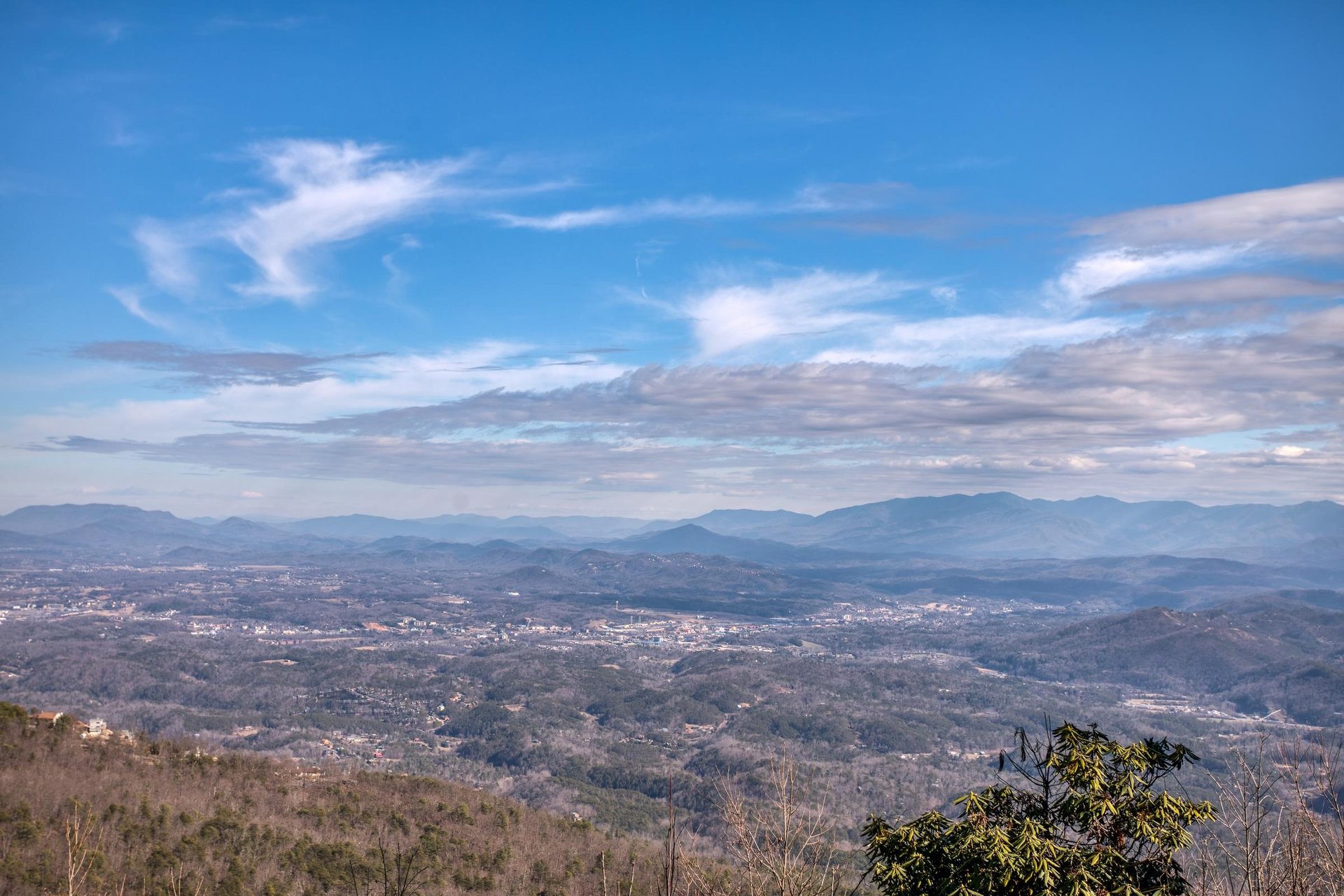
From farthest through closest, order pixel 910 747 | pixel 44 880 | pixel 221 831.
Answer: pixel 910 747, pixel 221 831, pixel 44 880

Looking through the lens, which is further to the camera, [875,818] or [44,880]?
[44,880]

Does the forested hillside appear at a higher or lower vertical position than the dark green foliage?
lower

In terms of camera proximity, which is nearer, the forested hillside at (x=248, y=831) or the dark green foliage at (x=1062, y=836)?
the dark green foliage at (x=1062, y=836)

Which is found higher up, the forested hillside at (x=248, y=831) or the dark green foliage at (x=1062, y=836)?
the dark green foliage at (x=1062, y=836)

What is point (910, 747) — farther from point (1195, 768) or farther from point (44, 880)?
point (44, 880)

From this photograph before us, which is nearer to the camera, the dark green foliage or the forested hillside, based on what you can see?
the dark green foliage

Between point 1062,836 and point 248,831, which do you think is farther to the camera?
point 248,831

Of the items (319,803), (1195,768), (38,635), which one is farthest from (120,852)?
(38,635)

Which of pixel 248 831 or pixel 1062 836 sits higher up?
pixel 1062 836
